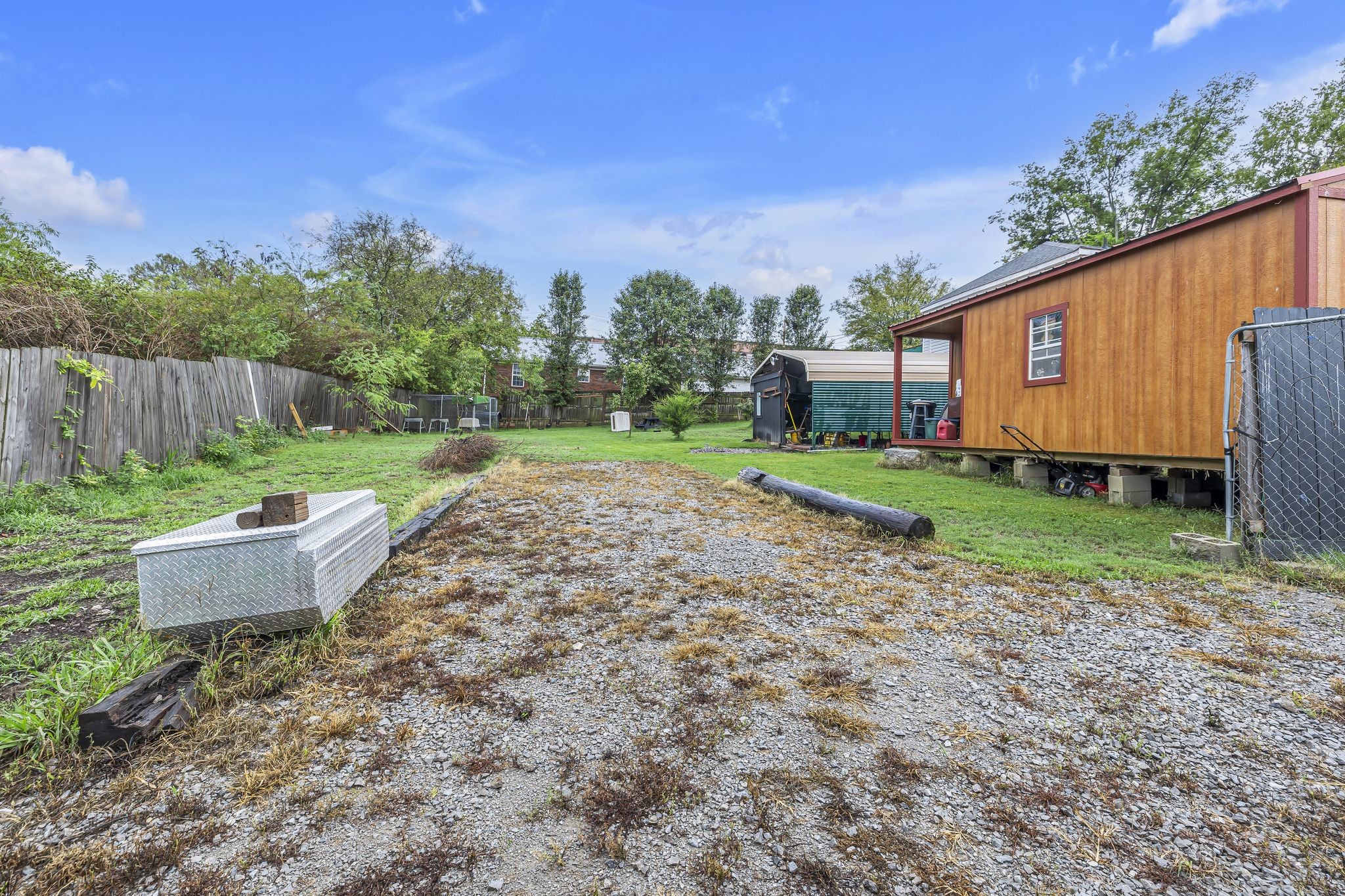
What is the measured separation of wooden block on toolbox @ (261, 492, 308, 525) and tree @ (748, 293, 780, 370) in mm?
31572

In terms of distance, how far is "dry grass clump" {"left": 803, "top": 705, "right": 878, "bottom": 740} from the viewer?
184cm

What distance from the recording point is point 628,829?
1.42 metres

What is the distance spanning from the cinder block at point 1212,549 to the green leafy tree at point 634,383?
21.9m

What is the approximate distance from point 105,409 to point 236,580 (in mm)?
6087

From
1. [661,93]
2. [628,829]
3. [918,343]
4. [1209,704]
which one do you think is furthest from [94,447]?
[918,343]

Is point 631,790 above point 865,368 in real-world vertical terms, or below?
below

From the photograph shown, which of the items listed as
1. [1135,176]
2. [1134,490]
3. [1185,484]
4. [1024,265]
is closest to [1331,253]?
[1185,484]

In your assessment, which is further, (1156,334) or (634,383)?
(634,383)

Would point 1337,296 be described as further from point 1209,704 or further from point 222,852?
point 222,852

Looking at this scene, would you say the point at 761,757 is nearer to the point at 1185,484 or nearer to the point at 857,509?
the point at 857,509

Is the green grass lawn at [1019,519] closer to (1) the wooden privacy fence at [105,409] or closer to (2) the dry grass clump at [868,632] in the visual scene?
(2) the dry grass clump at [868,632]

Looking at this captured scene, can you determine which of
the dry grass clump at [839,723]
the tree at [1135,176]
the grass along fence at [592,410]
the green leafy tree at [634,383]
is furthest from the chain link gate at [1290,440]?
the tree at [1135,176]

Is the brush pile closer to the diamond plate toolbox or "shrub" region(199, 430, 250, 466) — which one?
"shrub" region(199, 430, 250, 466)

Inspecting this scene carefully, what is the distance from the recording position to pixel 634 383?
84.1ft
